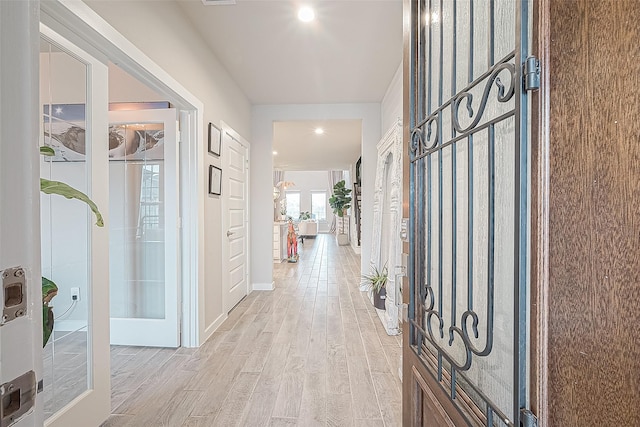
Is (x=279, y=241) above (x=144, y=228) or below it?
below

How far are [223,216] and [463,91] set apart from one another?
3080 millimetres

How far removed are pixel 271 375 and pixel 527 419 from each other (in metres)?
2.07

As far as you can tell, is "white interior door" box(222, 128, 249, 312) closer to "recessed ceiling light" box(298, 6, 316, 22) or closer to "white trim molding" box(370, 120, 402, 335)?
"recessed ceiling light" box(298, 6, 316, 22)

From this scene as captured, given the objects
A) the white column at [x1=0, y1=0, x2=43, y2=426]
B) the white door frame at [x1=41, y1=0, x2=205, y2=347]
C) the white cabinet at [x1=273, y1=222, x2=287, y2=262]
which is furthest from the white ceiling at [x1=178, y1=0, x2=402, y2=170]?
the white cabinet at [x1=273, y1=222, x2=287, y2=262]

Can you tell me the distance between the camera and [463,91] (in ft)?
2.83

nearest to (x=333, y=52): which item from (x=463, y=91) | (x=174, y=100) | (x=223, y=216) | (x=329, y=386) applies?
(x=174, y=100)

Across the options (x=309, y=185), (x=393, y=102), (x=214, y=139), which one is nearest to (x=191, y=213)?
(x=214, y=139)

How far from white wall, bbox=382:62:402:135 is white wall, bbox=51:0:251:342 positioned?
6.06 ft

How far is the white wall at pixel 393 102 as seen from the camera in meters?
3.55

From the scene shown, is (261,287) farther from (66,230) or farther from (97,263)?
(66,230)

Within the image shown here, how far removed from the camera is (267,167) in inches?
192

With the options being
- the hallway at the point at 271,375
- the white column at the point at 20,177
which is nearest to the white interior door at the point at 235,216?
the hallway at the point at 271,375

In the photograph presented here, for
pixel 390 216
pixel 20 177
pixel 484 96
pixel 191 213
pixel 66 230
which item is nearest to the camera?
pixel 20 177

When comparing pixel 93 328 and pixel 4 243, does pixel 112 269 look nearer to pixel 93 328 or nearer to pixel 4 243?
pixel 93 328
